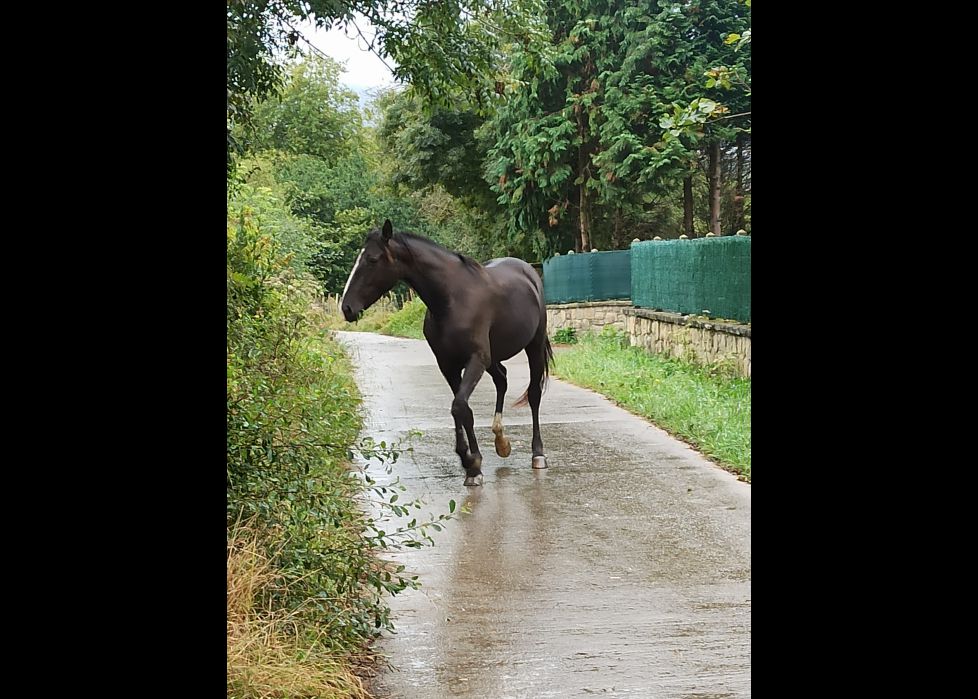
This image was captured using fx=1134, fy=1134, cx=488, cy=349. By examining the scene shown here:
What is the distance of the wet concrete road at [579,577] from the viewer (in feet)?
13.5

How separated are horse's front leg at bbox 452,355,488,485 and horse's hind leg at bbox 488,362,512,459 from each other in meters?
0.28

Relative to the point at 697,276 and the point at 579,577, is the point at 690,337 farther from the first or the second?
the point at 579,577

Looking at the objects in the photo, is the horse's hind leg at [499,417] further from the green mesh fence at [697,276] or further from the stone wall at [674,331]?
the green mesh fence at [697,276]

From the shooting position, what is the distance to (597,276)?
21.5 metres

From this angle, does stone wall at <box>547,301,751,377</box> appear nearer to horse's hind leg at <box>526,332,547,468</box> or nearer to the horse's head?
horse's hind leg at <box>526,332,547,468</box>

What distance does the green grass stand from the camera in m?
9.00

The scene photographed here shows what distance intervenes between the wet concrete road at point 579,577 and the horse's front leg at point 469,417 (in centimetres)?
14

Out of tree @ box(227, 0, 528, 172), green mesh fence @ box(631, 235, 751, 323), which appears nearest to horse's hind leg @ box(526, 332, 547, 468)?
tree @ box(227, 0, 528, 172)

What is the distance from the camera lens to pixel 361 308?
7875 mm

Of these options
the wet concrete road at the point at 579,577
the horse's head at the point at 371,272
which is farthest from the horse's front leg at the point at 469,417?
the horse's head at the point at 371,272

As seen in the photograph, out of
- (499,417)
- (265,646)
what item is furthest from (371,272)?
(265,646)

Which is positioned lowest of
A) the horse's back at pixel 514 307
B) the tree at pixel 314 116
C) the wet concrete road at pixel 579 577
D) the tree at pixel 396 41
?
the wet concrete road at pixel 579 577
